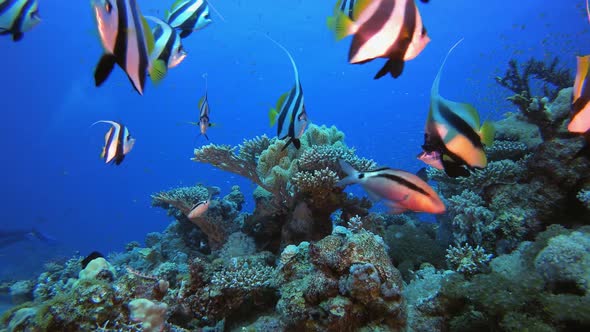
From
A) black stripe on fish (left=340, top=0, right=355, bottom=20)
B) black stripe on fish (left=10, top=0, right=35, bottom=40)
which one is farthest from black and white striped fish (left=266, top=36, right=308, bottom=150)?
black stripe on fish (left=10, top=0, right=35, bottom=40)

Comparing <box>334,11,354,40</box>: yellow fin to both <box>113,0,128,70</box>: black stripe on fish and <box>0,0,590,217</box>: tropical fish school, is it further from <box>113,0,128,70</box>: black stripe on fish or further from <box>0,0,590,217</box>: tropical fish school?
<box>113,0,128,70</box>: black stripe on fish

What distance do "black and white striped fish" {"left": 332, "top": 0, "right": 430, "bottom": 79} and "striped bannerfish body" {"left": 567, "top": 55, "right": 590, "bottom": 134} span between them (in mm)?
1136

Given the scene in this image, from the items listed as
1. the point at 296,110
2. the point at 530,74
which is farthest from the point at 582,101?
the point at 530,74

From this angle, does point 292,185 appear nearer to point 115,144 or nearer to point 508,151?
point 115,144

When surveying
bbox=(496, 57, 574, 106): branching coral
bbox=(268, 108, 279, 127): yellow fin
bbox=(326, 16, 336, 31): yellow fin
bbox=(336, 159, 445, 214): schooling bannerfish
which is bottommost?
bbox=(336, 159, 445, 214): schooling bannerfish

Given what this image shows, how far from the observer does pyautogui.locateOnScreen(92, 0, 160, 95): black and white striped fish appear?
1.28m

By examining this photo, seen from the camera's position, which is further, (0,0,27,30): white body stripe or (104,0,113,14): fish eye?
(0,0,27,30): white body stripe

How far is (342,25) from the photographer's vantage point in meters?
1.62

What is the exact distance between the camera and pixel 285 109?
2.73 metres

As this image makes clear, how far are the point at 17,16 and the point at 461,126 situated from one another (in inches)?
151

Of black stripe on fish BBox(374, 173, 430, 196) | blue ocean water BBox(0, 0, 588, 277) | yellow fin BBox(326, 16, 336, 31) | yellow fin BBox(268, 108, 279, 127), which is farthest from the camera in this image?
blue ocean water BBox(0, 0, 588, 277)

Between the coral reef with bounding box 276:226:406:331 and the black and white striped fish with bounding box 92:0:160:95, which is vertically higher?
the black and white striped fish with bounding box 92:0:160:95

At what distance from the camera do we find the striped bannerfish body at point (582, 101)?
72.7 inches

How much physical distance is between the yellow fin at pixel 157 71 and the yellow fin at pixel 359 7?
1045 mm
